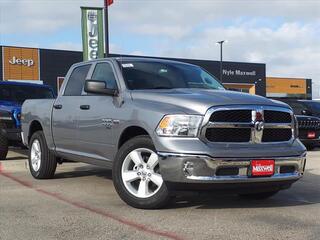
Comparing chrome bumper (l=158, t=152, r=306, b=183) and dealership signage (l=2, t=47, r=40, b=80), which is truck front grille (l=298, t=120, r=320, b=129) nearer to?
chrome bumper (l=158, t=152, r=306, b=183)

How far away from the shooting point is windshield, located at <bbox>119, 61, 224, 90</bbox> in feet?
23.8

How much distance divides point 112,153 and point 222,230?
215 cm

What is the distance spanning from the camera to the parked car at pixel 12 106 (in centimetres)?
1195

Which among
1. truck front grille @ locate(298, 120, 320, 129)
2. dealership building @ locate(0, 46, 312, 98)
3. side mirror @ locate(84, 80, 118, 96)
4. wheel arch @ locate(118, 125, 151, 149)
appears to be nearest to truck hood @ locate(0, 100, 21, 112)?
side mirror @ locate(84, 80, 118, 96)

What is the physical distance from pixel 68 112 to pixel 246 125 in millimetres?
3022

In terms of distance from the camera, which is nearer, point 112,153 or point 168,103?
point 168,103

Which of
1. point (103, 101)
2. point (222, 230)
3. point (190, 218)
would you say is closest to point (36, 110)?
point (103, 101)

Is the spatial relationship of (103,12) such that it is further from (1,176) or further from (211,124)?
(211,124)

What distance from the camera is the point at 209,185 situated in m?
5.98

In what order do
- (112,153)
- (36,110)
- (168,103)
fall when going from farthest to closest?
(36,110)
(112,153)
(168,103)

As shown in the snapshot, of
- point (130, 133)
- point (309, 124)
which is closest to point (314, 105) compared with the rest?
point (309, 124)

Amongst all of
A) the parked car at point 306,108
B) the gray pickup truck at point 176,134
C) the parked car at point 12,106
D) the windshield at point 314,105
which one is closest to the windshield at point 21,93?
A: the parked car at point 12,106

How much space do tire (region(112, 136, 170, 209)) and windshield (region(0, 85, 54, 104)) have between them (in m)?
7.46

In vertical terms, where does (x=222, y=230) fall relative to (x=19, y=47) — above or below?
below
